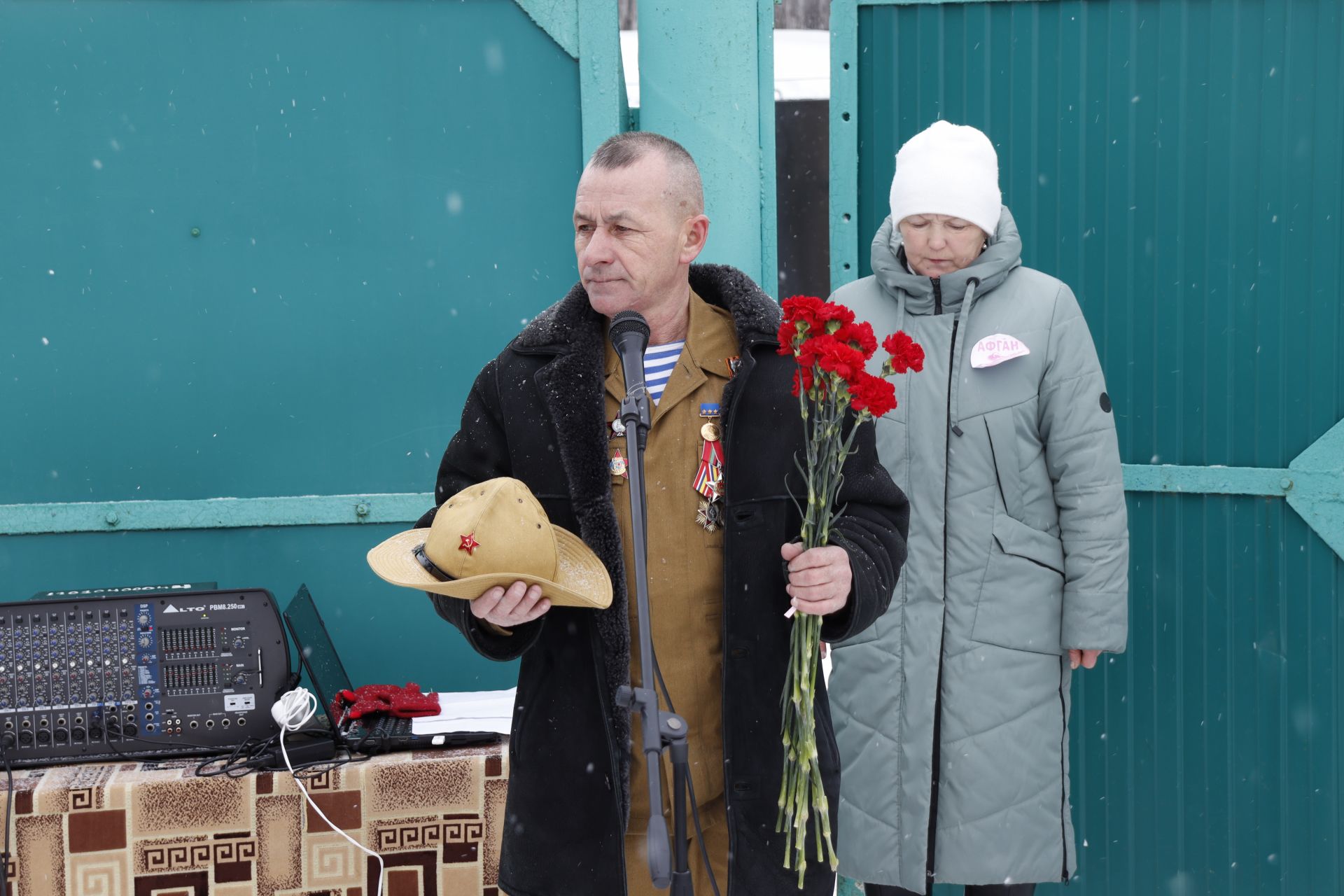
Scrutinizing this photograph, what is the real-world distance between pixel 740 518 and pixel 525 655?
0.46 meters

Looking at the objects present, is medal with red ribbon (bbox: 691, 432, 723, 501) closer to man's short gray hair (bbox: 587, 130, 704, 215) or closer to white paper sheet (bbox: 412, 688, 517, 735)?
Result: man's short gray hair (bbox: 587, 130, 704, 215)

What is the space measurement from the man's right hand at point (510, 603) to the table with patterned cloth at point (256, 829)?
1.13m

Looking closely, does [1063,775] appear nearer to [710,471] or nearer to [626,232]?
[710,471]

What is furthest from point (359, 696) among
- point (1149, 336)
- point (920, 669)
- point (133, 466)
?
point (1149, 336)

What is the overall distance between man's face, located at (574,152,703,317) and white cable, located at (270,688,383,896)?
1.52m

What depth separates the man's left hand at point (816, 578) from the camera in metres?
1.73

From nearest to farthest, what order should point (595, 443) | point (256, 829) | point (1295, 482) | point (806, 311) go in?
1. point (806, 311)
2. point (595, 443)
3. point (256, 829)
4. point (1295, 482)

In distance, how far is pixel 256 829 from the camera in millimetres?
2848

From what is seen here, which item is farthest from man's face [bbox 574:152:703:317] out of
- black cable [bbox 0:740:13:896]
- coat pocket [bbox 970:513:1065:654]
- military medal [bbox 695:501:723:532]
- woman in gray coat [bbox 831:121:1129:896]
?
black cable [bbox 0:740:13:896]

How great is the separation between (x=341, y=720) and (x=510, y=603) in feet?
5.29

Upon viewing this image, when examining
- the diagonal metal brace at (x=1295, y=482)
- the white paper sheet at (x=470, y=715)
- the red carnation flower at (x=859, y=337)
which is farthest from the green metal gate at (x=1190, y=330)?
the red carnation flower at (x=859, y=337)

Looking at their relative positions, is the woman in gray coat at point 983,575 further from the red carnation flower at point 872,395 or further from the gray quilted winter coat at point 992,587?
the red carnation flower at point 872,395

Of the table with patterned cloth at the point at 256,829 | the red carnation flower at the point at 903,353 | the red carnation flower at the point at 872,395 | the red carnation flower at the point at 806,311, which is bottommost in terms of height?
the table with patterned cloth at the point at 256,829

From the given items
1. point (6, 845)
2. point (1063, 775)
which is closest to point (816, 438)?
point (1063, 775)
